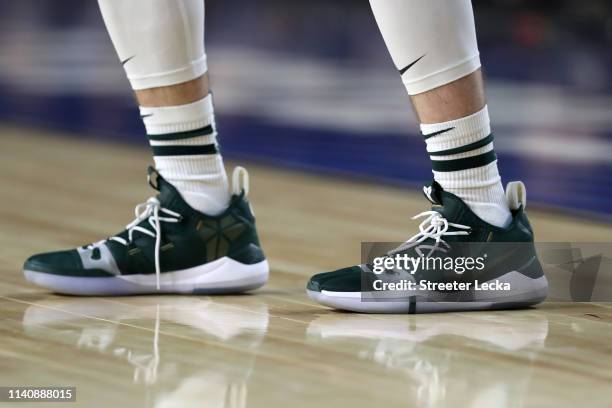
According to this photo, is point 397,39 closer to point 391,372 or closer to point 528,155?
point 391,372

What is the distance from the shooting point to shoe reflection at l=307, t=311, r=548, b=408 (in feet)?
3.73

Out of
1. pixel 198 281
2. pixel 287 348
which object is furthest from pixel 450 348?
pixel 198 281

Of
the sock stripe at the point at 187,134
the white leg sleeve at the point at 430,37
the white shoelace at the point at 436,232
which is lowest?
the white shoelace at the point at 436,232

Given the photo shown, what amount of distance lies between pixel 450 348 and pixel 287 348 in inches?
6.6

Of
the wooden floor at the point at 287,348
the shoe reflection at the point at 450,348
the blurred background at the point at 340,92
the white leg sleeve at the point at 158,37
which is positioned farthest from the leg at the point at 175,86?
the blurred background at the point at 340,92

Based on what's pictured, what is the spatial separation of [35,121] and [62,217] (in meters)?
1.37

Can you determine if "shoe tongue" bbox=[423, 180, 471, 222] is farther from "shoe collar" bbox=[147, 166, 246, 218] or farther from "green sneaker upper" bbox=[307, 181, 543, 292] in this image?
"shoe collar" bbox=[147, 166, 246, 218]

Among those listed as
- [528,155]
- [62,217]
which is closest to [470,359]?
[62,217]

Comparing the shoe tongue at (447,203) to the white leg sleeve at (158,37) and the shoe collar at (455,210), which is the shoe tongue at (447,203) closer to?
the shoe collar at (455,210)

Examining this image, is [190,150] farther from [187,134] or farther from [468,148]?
[468,148]

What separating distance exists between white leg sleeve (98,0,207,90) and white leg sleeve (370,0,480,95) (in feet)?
0.80

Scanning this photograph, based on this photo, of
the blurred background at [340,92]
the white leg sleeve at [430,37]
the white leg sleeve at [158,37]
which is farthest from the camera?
the blurred background at [340,92]

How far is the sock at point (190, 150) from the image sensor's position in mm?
1553
